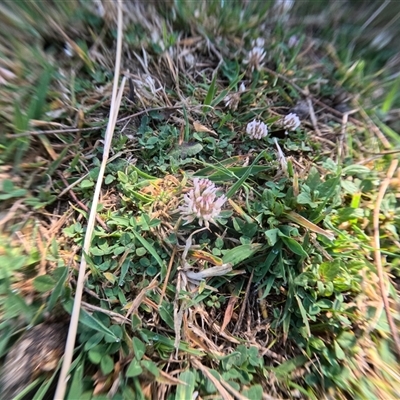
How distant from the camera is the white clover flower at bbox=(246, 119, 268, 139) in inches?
59.7

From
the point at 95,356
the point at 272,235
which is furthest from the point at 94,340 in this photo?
the point at 272,235

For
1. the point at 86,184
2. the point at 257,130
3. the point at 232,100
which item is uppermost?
the point at 232,100

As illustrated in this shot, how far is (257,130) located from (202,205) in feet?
1.39

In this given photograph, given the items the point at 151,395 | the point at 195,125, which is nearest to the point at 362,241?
the point at 195,125

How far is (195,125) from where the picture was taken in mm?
1542

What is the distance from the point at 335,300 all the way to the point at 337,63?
41.4 inches

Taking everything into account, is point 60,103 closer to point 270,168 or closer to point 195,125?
point 195,125

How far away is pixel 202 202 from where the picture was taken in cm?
128

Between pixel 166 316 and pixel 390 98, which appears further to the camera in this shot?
pixel 390 98

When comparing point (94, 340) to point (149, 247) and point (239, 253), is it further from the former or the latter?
point (239, 253)

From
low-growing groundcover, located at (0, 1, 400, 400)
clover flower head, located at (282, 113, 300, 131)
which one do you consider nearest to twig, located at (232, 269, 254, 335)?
low-growing groundcover, located at (0, 1, 400, 400)

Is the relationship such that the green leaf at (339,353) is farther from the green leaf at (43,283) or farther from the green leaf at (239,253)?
the green leaf at (43,283)

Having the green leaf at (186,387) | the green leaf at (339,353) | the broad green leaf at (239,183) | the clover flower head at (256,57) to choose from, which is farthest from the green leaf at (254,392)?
the clover flower head at (256,57)

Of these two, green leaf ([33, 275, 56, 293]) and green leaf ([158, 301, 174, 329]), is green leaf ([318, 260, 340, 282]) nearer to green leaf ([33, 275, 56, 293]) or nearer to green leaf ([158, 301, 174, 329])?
green leaf ([158, 301, 174, 329])
